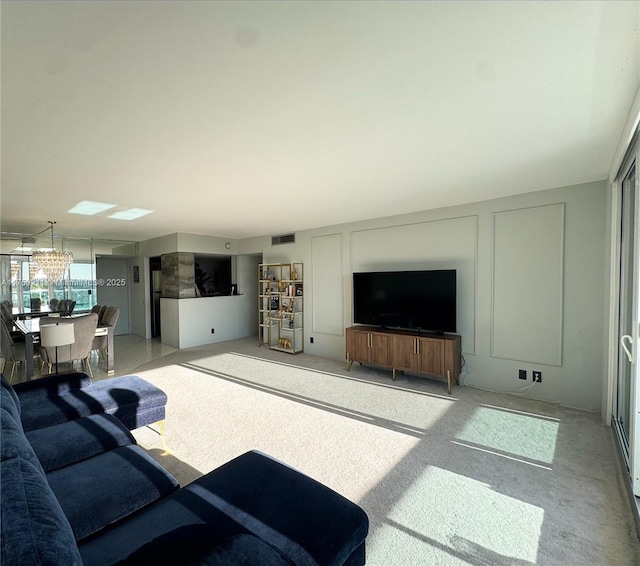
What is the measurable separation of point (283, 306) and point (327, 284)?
1206 millimetres

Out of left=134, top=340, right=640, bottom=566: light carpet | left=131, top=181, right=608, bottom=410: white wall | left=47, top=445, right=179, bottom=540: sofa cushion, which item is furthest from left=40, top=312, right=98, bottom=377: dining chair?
left=131, top=181, right=608, bottom=410: white wall

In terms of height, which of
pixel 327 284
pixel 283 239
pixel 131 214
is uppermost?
pixel 131 214

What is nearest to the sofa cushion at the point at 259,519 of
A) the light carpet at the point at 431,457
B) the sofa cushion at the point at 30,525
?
the sofa cushion at the point at 30,525

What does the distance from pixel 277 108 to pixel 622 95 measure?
1.87 metres

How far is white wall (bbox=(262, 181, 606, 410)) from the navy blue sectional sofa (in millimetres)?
3293

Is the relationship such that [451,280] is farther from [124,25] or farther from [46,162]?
[46,162]

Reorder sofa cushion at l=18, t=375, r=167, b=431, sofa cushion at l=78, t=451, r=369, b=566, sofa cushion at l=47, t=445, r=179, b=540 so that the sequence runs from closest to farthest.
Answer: sofa cushion at l=78, t=451, r=369, b=566, sofa cushion at l=47, t=445, r=179, b=540, sofa cushion at l=18, t=375, r=167, b=431

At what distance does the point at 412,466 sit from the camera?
2357mm

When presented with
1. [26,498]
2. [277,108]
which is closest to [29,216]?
[277,108]

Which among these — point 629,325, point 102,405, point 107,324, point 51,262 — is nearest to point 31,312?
point 51,262

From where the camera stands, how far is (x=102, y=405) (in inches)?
94.4

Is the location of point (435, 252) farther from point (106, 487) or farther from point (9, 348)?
point (9, 348)

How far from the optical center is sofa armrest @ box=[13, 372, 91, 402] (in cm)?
246

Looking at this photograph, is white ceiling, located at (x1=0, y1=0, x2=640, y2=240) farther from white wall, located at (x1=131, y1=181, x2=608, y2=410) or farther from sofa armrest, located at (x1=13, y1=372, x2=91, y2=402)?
sofa armrest, located at (x1=13, y1=372, x2=91, y2=402)
